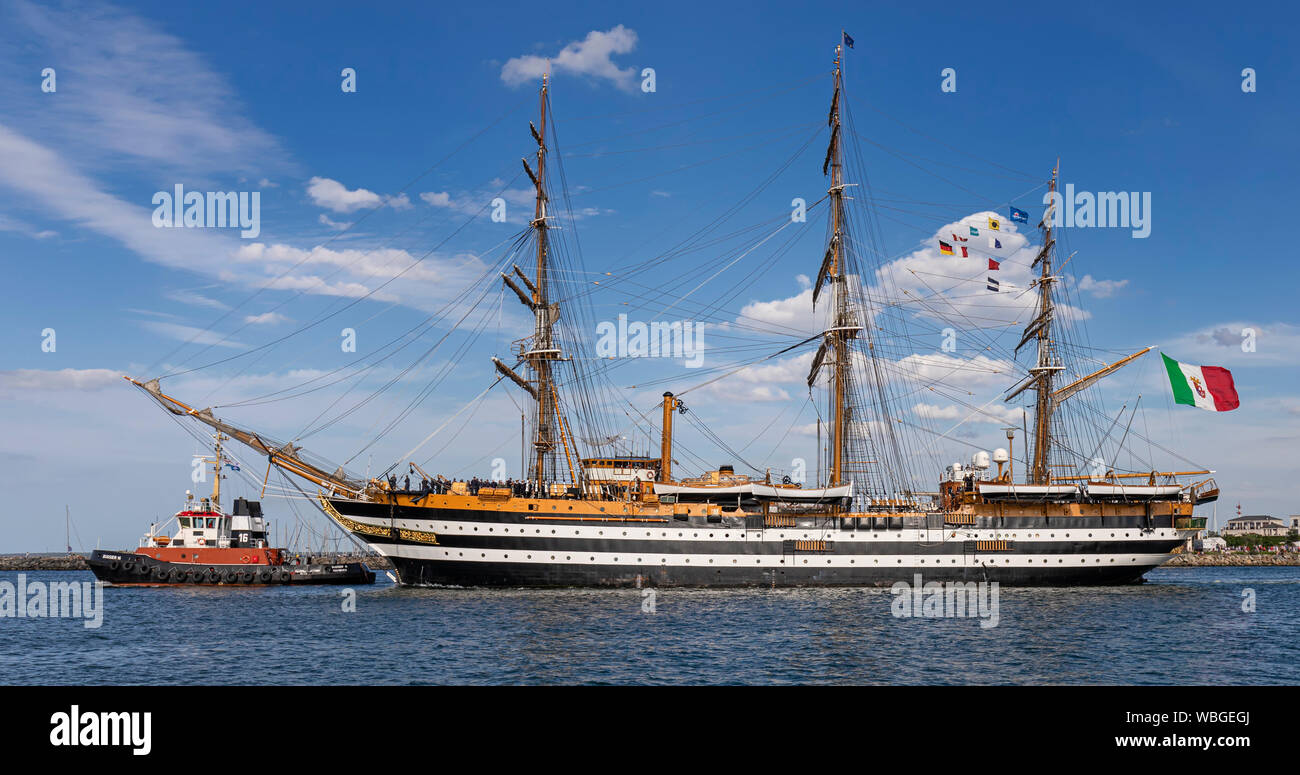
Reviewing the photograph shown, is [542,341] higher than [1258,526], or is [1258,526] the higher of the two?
[542,341]

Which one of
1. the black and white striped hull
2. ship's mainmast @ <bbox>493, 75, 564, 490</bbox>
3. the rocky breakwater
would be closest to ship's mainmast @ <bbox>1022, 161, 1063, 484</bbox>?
the black and white striped hull

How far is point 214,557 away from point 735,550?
128 feet

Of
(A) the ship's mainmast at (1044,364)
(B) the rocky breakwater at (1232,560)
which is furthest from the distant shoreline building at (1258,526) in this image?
(A) the ship's mainmast at (1044,364)

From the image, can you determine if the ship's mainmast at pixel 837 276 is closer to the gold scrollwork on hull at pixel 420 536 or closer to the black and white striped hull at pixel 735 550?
the black and white striped hull at pixel 735 550

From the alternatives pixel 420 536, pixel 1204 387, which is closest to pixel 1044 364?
pixel 1204 387

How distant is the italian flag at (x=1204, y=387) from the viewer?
51688mm

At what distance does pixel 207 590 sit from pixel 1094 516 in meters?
60.6

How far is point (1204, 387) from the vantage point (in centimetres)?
5200

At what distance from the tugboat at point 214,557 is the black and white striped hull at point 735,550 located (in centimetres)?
1433

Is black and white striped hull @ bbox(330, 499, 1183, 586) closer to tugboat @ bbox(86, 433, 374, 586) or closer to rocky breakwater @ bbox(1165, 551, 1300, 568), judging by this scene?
tugboat @ bbox(86, 433, 374, 586)

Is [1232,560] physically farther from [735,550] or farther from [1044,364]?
[735,550]

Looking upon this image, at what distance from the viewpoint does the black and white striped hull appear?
1981 inches

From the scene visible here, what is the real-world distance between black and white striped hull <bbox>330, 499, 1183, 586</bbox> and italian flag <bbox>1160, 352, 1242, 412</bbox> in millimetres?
9123

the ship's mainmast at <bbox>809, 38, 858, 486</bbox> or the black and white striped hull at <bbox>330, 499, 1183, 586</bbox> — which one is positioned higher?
the ship's mainmast at <bbox>809, 38, 858, 486</bbox>
